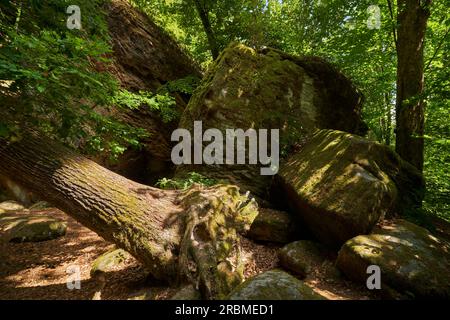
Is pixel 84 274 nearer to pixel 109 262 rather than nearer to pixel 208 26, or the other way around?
pixel 109 262

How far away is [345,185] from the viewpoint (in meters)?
5.23

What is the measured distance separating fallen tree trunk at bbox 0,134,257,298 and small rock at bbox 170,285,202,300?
85mm

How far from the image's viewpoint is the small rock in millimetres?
3715

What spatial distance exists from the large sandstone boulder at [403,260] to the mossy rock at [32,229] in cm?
656

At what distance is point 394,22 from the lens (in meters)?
7.56

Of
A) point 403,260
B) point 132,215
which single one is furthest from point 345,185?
point 132,215

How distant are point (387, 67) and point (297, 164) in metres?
8.91

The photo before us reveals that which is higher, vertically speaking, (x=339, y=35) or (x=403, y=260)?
(x=339, y=35)

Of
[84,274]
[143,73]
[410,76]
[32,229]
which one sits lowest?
Result: [84,274]

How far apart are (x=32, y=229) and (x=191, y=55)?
9145 mm

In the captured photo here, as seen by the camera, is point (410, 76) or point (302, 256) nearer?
point (302, 256)

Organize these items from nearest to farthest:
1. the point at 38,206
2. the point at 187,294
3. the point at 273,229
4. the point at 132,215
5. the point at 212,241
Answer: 1. the point at 187,294
2. the point at 132,215
3. the point at 212,241
4. the point at 273,229
5. the point at 38,206

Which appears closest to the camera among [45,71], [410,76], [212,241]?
[45,71]
